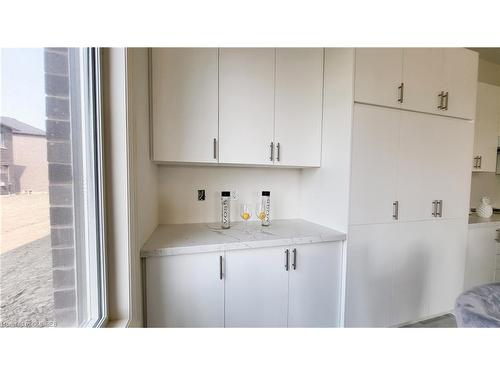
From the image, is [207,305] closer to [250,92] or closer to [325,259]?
[325,259]

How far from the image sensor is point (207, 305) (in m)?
1.36

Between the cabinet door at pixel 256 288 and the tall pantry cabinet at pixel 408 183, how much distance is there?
0.54 m

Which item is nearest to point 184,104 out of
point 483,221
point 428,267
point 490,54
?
point 428,267

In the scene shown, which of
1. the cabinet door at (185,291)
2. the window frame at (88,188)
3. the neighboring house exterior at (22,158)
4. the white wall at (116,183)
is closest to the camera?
the neighboring house exterior at (22,158)

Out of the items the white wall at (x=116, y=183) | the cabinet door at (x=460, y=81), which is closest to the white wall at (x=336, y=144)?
the cabinet door at (x=460, y=81)

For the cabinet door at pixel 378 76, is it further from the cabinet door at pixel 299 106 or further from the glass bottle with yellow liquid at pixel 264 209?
the glass bottle with yellow liquid at pixel 264 209

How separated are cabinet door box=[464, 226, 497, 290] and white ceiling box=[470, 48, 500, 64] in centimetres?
199

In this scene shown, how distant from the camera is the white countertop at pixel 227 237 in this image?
1299 millimetres

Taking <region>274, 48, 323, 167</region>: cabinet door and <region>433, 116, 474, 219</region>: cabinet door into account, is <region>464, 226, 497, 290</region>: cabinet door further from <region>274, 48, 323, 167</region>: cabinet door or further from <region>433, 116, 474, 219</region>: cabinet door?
<region>274, 48, 323, 167</region>: cabinet door

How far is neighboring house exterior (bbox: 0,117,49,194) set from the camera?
466mm

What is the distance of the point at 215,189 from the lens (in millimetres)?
1955

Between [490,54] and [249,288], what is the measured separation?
150 inches
